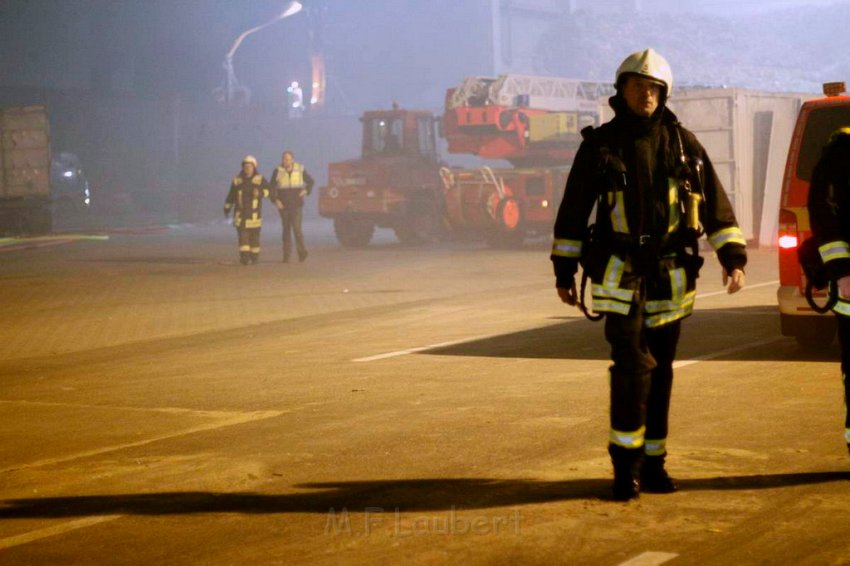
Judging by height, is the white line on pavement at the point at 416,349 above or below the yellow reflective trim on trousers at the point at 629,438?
below

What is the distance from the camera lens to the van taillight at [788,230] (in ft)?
30.3

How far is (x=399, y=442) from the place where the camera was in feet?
22.8

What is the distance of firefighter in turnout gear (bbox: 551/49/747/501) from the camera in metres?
5.45

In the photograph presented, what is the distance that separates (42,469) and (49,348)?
6416mm

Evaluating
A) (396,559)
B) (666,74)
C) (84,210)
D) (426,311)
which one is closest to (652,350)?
(666,74)

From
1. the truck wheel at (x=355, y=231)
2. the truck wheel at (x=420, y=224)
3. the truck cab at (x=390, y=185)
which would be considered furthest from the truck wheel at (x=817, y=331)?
the truck wheel at (x=355, y=231)

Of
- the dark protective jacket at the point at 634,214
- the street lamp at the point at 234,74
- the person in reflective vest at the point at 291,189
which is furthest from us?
the street lamp at the point at 234,74

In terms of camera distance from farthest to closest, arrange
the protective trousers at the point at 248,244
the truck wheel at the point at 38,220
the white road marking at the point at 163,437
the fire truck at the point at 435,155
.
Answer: the truck wheel at the point at 38,220
the fire truck at the point at 435,155
the protective trousers at the point at 248,244
the white road marking at the point at 163,437

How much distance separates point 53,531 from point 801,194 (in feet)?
19.1

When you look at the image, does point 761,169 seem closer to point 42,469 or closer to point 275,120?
point 42,469

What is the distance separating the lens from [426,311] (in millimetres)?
14992

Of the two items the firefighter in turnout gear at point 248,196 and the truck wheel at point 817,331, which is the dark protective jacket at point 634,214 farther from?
the firefighter in turnout gear at point 248,196

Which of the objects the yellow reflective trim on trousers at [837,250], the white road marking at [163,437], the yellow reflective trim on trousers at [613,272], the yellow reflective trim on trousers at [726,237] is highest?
the yellow reflective trim on trousers at [726,237]
